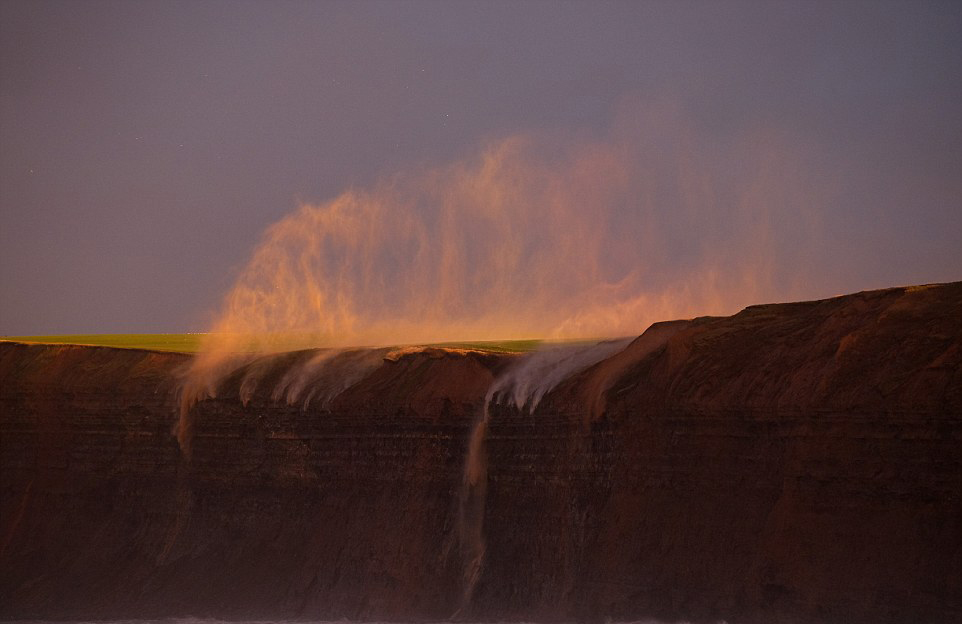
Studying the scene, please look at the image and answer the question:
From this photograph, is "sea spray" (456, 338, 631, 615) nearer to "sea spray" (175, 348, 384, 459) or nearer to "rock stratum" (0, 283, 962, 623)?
"rock stratum" (0, 283, 962, 623)

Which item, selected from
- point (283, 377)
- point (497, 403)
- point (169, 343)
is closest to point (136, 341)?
point (169, 343)

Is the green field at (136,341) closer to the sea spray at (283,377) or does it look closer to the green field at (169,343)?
the green field at (169,343)

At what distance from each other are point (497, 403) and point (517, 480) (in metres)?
2.22

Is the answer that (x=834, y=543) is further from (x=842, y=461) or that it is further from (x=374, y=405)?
(x=374, y=405)

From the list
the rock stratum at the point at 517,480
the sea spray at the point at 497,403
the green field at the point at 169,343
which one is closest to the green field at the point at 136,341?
the green field at the point at 169,343

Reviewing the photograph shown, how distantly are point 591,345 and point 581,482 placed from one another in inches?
207

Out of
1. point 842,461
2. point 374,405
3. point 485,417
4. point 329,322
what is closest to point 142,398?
point 329,322

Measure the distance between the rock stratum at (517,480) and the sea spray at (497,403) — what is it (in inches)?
3.7

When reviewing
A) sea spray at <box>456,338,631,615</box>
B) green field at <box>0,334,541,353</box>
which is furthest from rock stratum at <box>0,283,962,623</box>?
green field at <box>0,334,541,353</box>

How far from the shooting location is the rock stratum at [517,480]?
2436 centimetres

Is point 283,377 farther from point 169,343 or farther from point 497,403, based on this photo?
point 169,343

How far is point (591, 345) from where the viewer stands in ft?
113

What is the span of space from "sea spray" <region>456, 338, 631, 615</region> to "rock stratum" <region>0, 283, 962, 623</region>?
3.7 inches

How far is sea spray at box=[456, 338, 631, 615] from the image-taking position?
32031 millimetres
